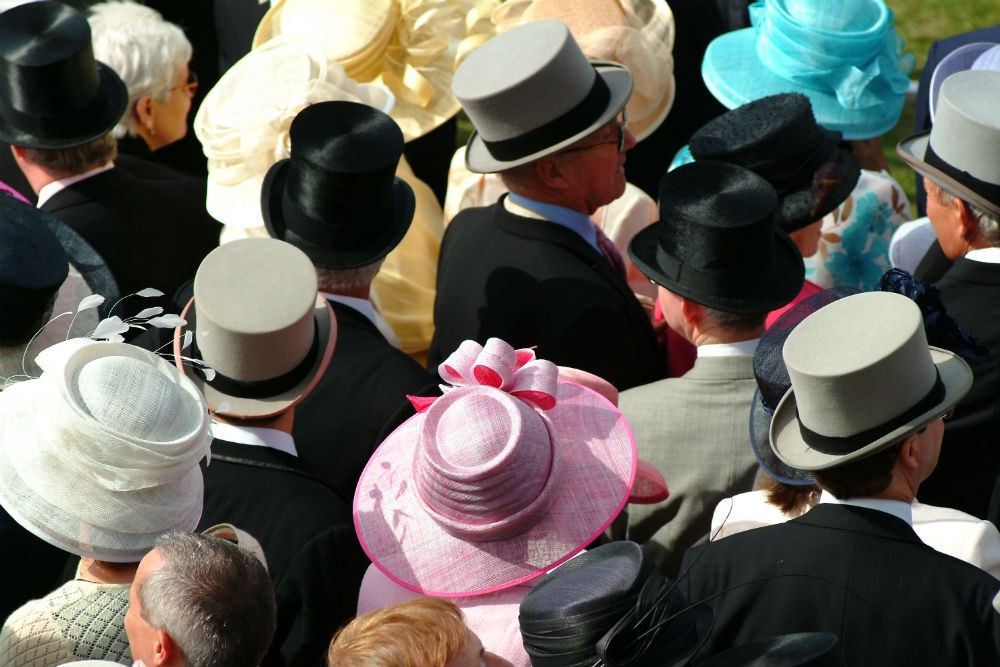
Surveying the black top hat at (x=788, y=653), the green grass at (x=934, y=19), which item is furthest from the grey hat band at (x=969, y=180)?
the green grass at (x=934, y=19)

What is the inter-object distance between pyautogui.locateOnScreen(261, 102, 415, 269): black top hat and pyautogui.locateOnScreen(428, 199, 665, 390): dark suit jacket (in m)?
0.32

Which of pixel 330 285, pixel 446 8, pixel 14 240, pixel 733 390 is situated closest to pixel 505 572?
pixel 733 390

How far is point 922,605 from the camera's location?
2115 mm

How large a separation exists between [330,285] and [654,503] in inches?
49.8

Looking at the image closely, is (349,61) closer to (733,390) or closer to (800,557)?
(733,390)

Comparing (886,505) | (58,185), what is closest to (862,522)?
(886,505)

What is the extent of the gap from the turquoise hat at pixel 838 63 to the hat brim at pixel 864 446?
207 cm

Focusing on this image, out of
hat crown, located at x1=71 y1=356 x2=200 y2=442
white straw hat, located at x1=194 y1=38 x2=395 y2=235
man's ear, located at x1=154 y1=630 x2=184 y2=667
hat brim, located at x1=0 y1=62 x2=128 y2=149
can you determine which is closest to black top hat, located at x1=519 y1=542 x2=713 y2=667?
man's ear, located at x1=154 y1=630 x2=184 y2=667

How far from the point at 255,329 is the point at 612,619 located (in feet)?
4.40

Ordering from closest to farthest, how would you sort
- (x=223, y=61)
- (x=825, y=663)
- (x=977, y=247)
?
(x=825, y=663) → (x=977, y=247) → (x=223, y=61)

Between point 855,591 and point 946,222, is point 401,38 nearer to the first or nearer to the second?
point 946,222

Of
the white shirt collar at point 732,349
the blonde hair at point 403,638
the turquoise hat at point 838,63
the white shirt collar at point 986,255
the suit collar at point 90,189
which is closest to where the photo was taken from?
the blonde hair at point 403,638

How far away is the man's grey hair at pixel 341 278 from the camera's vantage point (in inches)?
135

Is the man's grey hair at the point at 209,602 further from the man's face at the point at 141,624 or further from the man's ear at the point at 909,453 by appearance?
the man's ear at the point at 909,453
